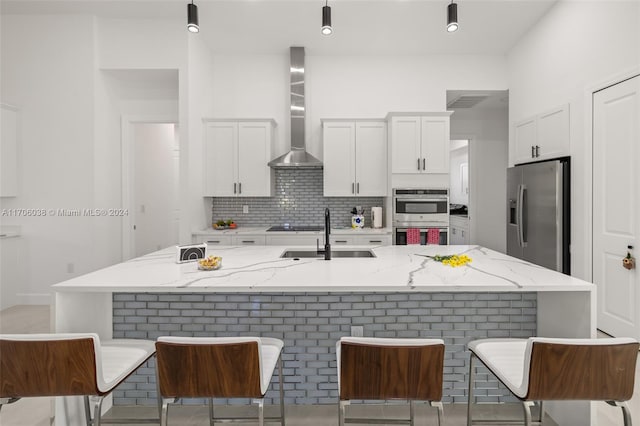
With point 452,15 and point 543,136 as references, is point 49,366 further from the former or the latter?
point 543,136

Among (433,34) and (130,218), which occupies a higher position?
(433,34)

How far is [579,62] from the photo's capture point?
3.73m

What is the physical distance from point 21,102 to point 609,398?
5.94m

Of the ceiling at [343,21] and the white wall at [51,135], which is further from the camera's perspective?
the white wall at [51,135]

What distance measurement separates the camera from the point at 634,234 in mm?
3076

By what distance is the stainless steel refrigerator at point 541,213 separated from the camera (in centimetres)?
377

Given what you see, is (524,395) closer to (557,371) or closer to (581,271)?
(557,371)

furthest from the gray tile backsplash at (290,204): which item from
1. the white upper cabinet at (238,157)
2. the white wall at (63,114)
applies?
the white wall at (63,114)

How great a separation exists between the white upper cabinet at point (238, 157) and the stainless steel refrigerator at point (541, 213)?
308 cm

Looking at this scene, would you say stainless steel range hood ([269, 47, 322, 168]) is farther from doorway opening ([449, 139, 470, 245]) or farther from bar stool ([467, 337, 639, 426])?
bar stool ([467, 337, 639, 426])

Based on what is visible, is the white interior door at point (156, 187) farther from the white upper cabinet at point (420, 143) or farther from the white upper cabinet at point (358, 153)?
the white upper cabinet at point (420, 143)

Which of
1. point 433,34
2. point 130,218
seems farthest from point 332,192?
point 130,218

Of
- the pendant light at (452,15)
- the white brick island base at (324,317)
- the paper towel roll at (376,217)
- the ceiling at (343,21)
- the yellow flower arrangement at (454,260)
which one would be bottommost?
the white brick island base at (324,317)

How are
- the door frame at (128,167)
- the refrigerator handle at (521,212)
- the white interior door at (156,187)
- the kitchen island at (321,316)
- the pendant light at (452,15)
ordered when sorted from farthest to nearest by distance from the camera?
the white interior door at (156,187) < the door frame at (128,167) < the refrigerator handle at (521,212) < the pendant light at (452,15) < the kitchen island at (321,316)
